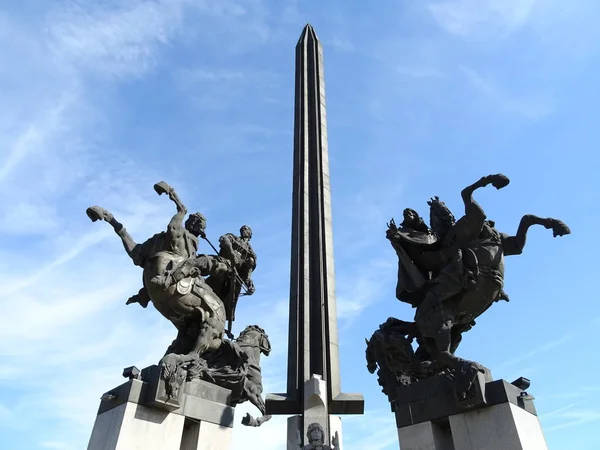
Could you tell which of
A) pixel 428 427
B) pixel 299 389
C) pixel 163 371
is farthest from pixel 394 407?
pixel 163 371

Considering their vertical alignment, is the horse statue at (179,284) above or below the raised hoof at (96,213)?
below

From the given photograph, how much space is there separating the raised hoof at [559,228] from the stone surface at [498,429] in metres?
2.59

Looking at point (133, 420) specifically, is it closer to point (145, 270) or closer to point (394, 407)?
point (145, 270)

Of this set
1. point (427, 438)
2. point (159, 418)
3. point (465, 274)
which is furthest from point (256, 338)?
point (465, 274)

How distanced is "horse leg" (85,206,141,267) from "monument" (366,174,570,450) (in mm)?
4129

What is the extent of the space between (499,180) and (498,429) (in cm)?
352

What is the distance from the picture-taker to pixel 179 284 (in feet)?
24.5

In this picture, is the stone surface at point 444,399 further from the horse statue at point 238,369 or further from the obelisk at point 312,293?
the horse statue at point 238,369

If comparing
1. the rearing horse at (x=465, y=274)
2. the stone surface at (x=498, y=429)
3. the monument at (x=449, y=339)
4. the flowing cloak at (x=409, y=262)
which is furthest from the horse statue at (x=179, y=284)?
the stone surface at (x=498, y=429)

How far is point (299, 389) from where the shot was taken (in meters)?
8.55

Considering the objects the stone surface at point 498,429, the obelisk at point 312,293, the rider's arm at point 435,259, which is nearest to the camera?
the stone surface at point 498,429

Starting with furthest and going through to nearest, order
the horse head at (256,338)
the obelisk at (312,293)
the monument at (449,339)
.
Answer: the horse head at (256,338)
the obelisk at (312,293)
the monument at (449,339)

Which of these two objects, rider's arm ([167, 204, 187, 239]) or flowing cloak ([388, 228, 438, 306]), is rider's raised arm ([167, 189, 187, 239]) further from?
flowing cloak ([388, 228, 438, 306])

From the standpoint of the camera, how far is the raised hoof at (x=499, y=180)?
7363 mm
